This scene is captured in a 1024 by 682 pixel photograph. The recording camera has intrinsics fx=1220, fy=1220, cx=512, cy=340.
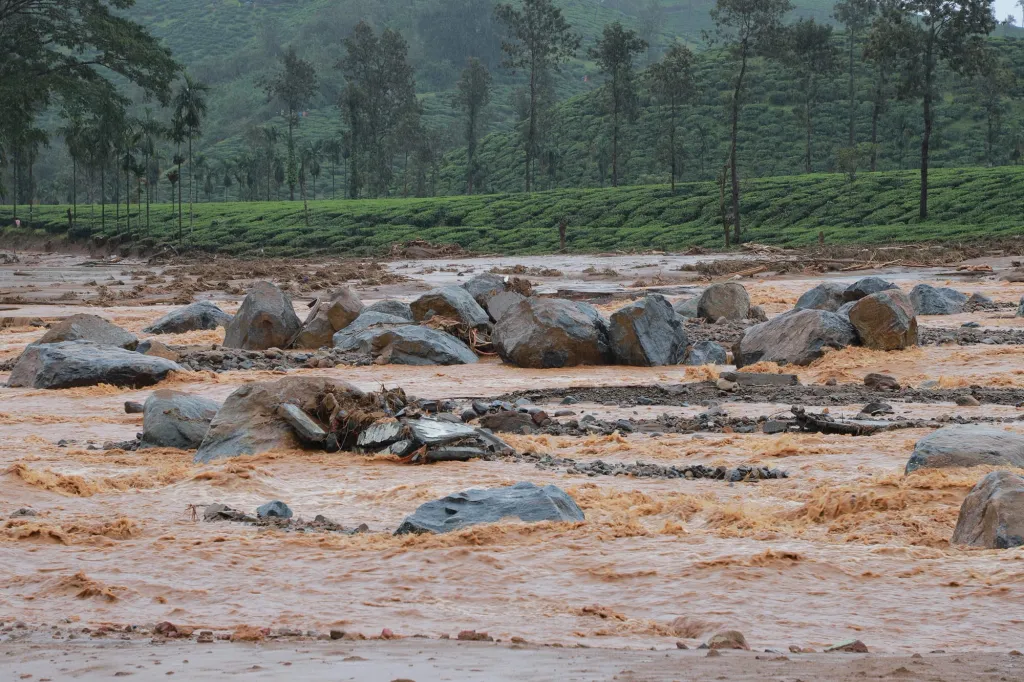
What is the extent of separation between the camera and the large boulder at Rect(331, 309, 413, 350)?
15570 millimetres

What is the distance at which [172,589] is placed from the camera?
17.0 feet

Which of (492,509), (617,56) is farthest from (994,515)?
(617,56)

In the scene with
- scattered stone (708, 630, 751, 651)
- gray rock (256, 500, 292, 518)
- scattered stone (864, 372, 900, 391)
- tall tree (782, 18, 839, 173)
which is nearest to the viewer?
scattered stone (708, 630, 751, 651)

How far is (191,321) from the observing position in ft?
62.1

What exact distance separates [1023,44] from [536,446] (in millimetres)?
96709

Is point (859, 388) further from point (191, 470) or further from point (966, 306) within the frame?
point (966, 306)

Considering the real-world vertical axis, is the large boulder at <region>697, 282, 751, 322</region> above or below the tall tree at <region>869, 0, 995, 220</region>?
below

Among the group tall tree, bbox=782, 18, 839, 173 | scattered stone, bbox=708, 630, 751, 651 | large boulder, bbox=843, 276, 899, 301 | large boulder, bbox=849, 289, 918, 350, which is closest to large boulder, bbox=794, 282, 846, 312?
large boulder, bbox=843, 276, 899, 301

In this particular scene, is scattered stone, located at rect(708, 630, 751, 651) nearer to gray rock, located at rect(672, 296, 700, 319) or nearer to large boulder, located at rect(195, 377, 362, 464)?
large boulder, located at rect(195, 377, 362, 464)

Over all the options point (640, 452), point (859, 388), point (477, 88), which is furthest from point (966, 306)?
point (477, 88)

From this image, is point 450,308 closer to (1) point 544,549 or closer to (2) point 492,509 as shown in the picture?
(2) point 492,509

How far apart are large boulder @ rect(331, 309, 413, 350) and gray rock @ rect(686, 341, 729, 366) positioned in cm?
369

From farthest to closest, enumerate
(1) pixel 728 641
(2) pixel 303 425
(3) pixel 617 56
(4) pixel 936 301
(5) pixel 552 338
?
(3) pixel 617 56
(4) pixel 936 301
(5) pixel 552 338
(2) pixel 303 425
(1) pixel 728 641

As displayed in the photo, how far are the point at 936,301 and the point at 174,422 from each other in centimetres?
1297
